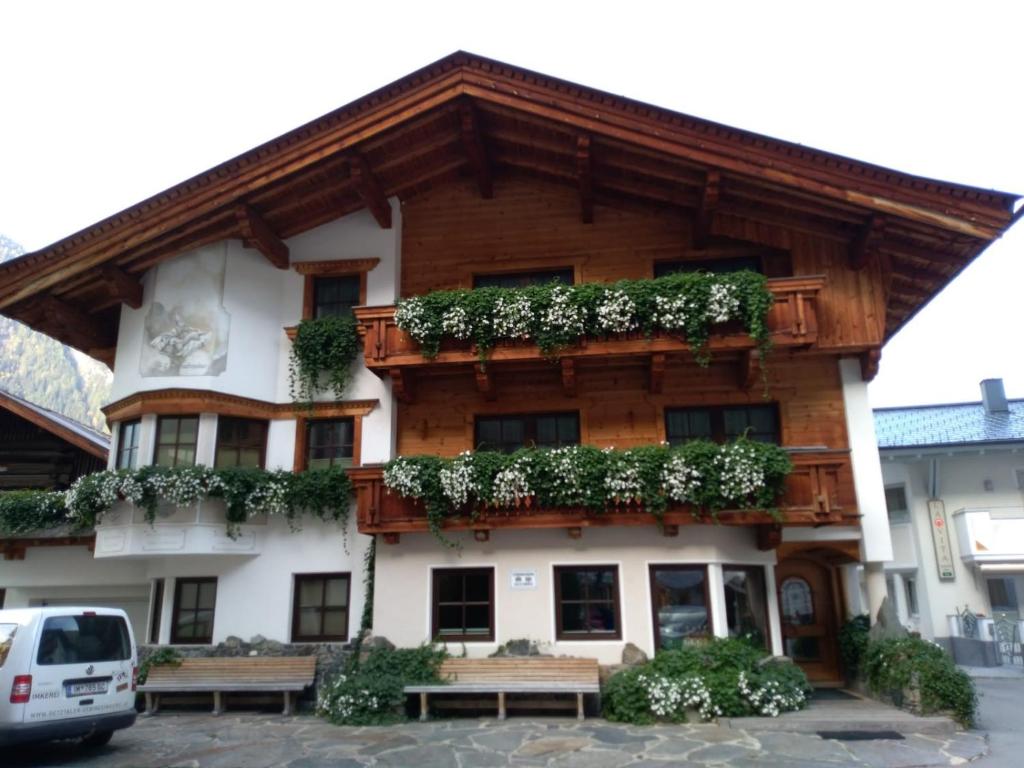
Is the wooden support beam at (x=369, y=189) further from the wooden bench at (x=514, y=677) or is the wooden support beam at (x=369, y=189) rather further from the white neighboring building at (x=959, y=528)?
the white neighboring building at (x=959, y=528)

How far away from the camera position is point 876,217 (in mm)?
13211

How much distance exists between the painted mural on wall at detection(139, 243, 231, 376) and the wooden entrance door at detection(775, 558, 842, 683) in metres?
12.0

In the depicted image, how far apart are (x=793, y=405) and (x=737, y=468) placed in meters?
2.84

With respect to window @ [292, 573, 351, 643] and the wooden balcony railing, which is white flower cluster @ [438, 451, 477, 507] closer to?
the wooden balcony railing

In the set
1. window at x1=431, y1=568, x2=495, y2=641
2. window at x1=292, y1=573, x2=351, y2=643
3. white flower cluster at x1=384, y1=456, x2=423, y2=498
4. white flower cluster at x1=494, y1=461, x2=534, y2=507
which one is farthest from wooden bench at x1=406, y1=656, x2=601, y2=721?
white flower cluster at x1=384, y1=456, x2=423, y2=498

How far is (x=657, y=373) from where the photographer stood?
46.0 ft

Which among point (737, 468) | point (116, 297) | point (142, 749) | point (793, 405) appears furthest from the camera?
point (116, 297)

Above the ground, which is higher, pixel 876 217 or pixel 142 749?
pixel 876 217

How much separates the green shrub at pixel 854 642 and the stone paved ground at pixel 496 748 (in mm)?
2961

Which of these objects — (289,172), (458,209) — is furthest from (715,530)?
(289,172)

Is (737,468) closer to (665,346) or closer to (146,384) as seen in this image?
(665,346)

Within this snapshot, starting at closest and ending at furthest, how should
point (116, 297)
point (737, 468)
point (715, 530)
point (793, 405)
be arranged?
1. point (737, 468)
2. point (715, 530)
3. point (793, 405)
4. point (116, 297)

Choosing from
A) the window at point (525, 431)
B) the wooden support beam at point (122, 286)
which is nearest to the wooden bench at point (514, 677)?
the window at point (525, 431)

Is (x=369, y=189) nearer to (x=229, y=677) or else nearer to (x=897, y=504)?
(x=229, y=677)
